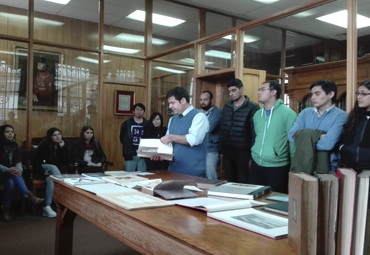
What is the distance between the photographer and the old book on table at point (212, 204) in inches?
54.2

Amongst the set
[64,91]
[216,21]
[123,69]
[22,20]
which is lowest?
[64,91]

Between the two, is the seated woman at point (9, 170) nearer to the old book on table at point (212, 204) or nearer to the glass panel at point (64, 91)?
the glass panel at point (64, 91)

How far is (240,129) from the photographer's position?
3.47m

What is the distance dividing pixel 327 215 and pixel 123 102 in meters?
5.39

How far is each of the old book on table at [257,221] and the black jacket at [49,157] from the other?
3705 millimetres

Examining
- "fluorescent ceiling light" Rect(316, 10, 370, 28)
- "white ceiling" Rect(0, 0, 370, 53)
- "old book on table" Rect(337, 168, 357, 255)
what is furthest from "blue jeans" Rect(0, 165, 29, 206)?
"old book on table" Rect(337, 168, 357, 255)

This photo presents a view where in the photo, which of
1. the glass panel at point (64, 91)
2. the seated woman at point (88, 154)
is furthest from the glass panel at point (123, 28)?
the seated woman at point (88, 154)

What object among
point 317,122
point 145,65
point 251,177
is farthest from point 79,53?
point 317,122

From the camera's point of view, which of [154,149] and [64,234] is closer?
[64,234]

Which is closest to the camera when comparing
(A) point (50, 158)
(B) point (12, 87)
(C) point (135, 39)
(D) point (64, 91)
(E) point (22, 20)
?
(A) point (50, 158)

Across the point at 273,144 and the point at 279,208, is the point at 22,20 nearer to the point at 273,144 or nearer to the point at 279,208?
the point at 273,144

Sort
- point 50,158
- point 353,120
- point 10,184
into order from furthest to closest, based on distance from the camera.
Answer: point 50,158
point 10,184
point 353,120

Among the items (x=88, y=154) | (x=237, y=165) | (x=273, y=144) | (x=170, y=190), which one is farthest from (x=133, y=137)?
(x=170, y=190)

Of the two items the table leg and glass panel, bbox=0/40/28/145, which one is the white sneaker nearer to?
glass panel, bbox=0/40/28/145
